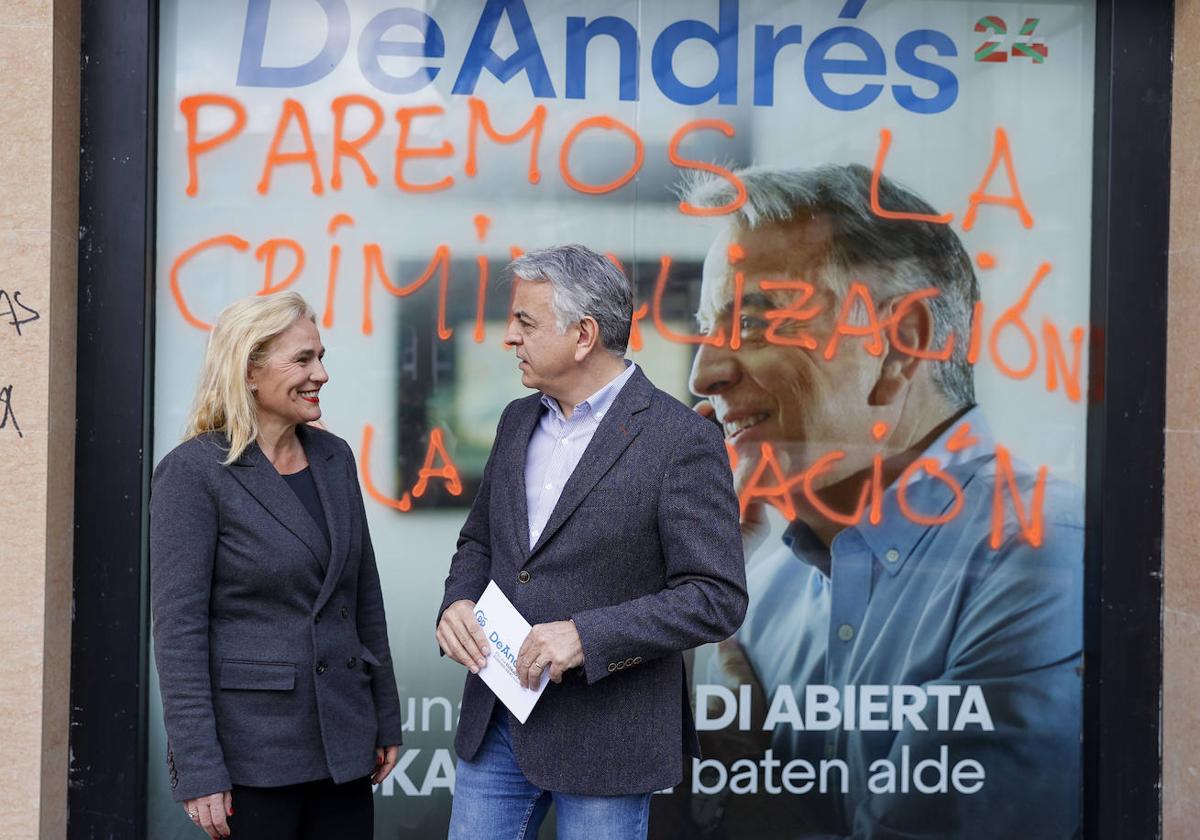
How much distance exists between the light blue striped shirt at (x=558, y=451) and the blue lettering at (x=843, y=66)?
78.0 inches

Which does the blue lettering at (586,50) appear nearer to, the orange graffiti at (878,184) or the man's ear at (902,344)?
the orange graffiti at (878,184)

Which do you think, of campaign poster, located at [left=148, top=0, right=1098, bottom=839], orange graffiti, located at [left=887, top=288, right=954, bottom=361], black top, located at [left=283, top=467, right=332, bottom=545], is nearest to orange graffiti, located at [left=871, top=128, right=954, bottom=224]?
campaign poster, located at [left=148, top=0, right=1098, bottom=839]

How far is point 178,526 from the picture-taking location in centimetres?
262

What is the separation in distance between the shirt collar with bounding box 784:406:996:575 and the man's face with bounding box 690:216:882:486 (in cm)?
20

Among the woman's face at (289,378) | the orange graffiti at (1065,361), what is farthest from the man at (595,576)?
the orange graffiti at (1065,361)

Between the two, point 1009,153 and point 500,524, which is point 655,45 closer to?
point 1009,153

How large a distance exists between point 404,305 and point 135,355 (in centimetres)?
88

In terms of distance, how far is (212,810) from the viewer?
8.50 ft

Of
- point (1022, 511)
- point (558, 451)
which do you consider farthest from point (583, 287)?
point (1022, 511)

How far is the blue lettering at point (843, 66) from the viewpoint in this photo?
4.37 m

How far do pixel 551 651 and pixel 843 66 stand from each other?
2726mm

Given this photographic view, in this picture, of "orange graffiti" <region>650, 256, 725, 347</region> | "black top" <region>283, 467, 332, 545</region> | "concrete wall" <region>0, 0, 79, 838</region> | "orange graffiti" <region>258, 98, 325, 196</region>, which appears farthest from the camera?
"orange graffiti" <region>650, 256, 725, 347</region>

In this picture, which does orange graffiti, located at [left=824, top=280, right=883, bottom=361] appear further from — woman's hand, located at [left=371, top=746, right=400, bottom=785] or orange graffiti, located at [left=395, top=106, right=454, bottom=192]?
woman's hand, located at [left=371, top=746, right=400, bottom=785]

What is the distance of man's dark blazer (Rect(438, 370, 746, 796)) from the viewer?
257cm
